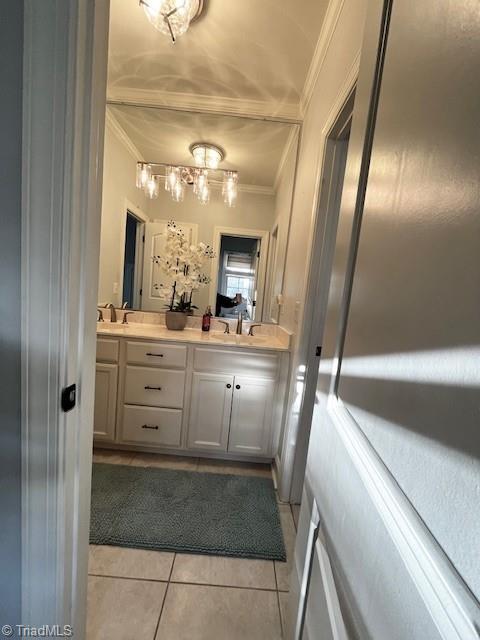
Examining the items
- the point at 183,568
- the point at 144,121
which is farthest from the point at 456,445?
the point at 144,121

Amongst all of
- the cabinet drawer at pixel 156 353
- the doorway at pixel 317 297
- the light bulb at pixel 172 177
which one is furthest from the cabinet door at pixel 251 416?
the light bulb at pixel 172 177

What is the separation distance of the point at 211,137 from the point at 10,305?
222cm

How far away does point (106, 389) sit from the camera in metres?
2.05

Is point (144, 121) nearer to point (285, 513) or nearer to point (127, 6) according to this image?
point (127, 6)

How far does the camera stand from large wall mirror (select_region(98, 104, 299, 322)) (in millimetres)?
2396

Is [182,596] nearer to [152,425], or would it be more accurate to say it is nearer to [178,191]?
[152,425]

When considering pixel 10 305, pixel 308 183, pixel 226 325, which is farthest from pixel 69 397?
pixel 226 325

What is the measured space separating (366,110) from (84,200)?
668 mm

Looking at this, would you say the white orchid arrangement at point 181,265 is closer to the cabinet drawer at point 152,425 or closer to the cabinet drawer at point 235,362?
the cabinet drawer at point 235,362

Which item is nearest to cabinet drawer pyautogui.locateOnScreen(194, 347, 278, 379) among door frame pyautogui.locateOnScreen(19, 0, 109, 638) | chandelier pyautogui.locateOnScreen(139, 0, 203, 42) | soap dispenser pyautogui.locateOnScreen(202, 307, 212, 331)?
soap dispenser pyautogui.locateOnScreen(202, 307, 212, 331)

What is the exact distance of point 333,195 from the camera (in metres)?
1.57

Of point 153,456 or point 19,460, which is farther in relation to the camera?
point 153,456

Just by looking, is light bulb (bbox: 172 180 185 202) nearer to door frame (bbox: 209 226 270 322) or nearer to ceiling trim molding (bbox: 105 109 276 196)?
ceiling trim molding (bbox: 105 109 276 196)

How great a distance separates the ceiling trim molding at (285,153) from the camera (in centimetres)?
224
